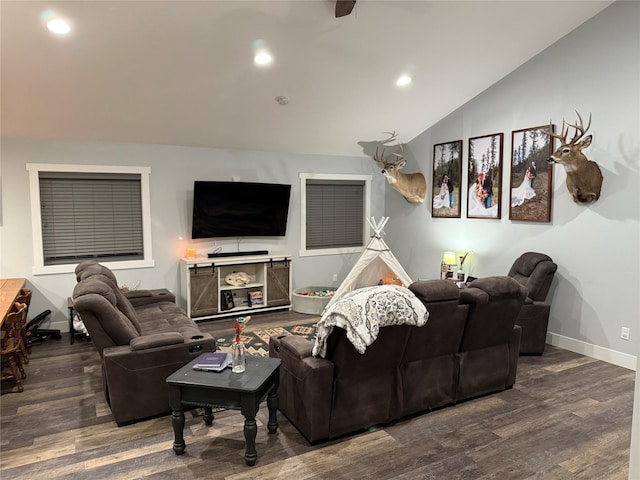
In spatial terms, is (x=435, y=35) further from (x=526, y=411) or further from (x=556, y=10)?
(x=526, y=411)

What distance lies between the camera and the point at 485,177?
5.84m

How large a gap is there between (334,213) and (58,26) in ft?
15.9

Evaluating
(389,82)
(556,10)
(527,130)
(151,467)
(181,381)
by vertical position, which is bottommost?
(151,467)

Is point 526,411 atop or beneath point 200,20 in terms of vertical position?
beneath

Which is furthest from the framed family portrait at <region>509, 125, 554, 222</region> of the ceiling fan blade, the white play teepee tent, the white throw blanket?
the white throw blanket

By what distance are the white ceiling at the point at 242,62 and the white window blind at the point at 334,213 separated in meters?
1.44

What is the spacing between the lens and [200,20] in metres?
3.82

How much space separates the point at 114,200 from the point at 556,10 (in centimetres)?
578

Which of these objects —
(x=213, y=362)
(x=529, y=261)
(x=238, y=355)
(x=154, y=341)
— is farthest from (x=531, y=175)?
(x=154, y=341)

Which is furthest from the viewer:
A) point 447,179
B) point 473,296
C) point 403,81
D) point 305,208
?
point 305,208

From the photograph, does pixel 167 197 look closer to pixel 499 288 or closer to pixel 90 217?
pixel 90 217

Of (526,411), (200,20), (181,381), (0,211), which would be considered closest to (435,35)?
(200,20)

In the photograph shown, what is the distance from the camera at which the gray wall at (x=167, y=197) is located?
512 cm

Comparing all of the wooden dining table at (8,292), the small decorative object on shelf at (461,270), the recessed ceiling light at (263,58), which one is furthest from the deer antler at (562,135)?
the wooden dining table at (8,292)
